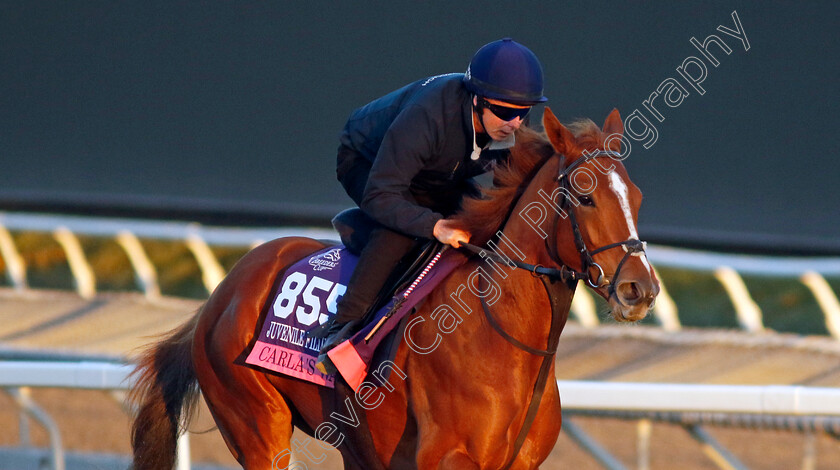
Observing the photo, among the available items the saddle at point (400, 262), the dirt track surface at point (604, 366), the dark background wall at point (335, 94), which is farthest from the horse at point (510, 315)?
the dark background wall at point (335, 94)

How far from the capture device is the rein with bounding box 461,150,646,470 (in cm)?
259

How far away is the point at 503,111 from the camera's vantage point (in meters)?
2.97

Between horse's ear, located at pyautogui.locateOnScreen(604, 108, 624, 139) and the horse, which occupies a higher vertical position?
horse's ear, located at pyautogui.locateOnScreen(604, 108, 624, 139)

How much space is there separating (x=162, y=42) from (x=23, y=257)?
103 inches

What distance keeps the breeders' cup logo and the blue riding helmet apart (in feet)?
2.65

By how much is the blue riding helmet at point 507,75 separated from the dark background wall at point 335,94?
4998 millimetres

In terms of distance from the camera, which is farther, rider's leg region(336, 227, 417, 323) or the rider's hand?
rider's leg region(336, 227, 417, 323)

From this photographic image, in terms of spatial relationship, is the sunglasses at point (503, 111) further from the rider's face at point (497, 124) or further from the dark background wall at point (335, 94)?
the dark background wall at point (335, 94)

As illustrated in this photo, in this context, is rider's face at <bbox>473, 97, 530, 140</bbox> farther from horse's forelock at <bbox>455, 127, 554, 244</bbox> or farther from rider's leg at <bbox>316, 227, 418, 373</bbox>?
rider's leg at <bbox>316, 227, 418, 373</bbox>

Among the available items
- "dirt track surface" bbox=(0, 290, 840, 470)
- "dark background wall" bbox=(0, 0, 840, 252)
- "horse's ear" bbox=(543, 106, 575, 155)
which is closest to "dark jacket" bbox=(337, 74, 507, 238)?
"horse's ear" bbox=(543, 106, 575, 155)

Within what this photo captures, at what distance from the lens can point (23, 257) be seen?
8.85 m

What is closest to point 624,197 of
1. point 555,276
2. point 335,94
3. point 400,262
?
point 555,276

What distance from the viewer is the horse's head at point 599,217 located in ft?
8.26

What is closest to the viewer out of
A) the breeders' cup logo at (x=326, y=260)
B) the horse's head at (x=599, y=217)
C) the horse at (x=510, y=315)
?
the horse's head at (x=599, y=217)
